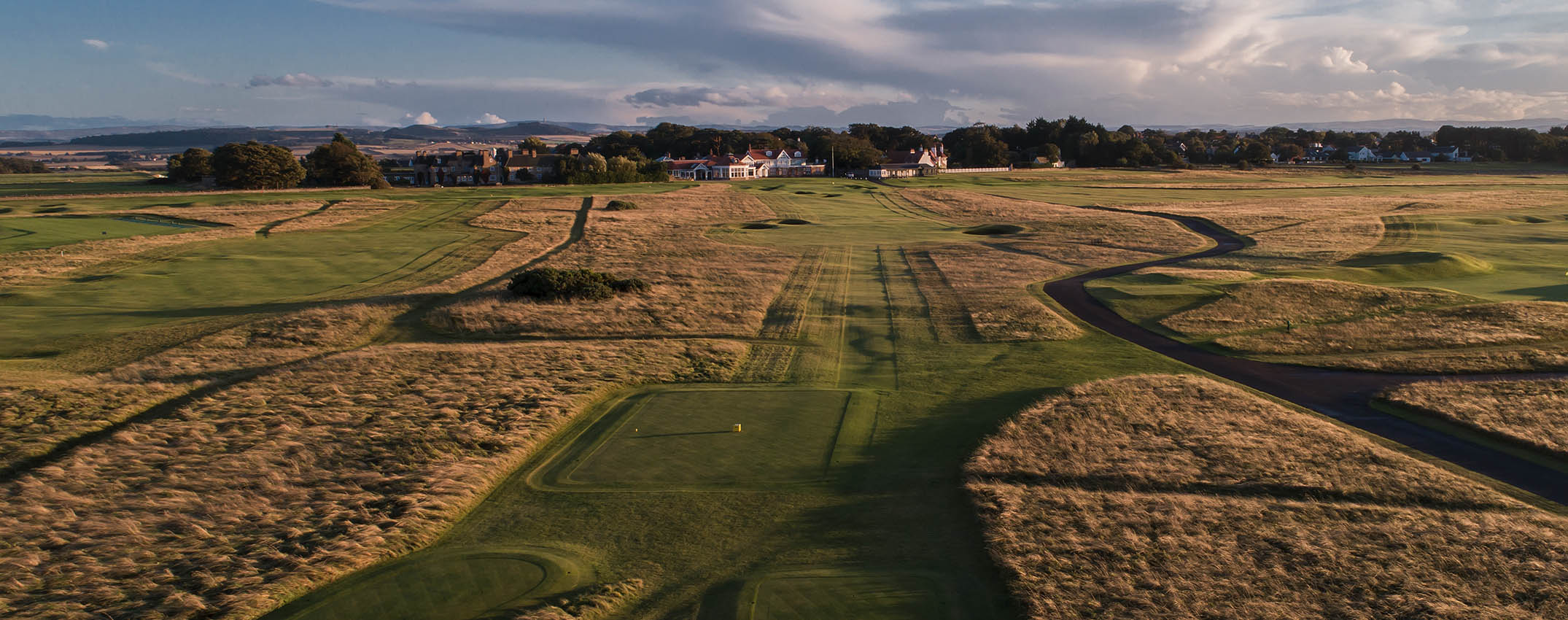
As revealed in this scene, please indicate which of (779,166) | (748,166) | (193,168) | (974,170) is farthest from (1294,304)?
(779,166)

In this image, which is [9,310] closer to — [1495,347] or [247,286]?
[247,286]

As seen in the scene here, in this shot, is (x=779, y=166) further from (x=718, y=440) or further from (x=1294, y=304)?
(x=718, y=440)

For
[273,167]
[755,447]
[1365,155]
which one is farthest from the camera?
[1365,155]

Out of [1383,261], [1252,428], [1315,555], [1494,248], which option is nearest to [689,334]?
[1252,428]

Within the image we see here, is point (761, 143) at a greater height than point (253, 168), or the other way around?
point (761, 143)

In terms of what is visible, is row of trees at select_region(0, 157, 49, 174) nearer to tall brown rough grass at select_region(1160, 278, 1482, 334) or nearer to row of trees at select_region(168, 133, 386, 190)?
row of trees at select_region(168, 133, 386, 190)


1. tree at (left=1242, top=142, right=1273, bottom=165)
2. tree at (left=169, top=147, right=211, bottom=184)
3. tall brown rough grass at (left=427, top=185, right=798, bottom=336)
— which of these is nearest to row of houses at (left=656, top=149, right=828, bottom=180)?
tree at (left=169, top=147, right=211, bottom=184)
